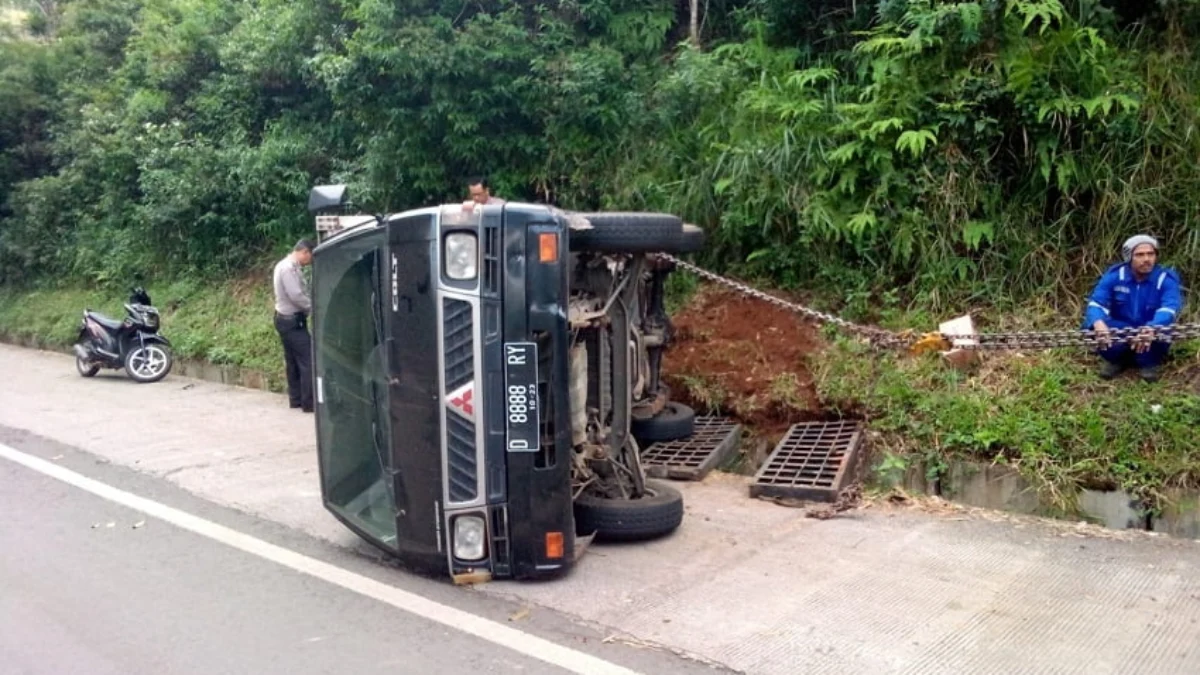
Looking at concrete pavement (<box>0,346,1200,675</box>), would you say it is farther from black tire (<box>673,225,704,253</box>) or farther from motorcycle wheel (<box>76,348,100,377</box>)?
motorcycle wheel (<box>76,348,100,377</box>)

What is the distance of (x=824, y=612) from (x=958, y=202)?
433 centimetres

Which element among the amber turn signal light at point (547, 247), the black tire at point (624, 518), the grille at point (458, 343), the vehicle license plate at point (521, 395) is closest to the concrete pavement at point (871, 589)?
the black tire at point (624, 518)

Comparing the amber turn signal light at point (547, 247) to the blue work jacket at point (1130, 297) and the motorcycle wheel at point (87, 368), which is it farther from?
the motorcycle wheel at point (87, 368)

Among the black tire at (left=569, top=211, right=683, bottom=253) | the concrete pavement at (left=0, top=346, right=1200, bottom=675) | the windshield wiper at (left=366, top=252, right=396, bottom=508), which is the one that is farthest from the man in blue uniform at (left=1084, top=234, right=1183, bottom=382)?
the windshield wiper at (left=366, top=252, right=396, bottom=508)

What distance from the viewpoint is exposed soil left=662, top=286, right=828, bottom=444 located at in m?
7.38

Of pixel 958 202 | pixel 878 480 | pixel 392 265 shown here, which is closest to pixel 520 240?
pixel 392 265

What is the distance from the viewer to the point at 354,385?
207 inches

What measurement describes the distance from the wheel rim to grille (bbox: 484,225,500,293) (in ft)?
28.9

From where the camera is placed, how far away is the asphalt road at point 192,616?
4.16 m

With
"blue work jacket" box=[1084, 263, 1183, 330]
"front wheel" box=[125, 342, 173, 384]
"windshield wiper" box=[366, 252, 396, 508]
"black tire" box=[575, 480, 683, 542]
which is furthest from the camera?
"front wheel" box=[125, 342, 173, 384]

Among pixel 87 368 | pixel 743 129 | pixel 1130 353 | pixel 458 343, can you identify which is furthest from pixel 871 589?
pixel 87 368

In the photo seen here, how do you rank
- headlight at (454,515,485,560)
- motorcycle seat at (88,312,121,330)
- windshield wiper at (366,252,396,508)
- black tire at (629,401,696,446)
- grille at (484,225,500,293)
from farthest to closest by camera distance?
motorcycle seat at (88,312,121,330) → black tire at (629,401,696,446) → windshield wiper at (366,252,396,508) → headlight at (454,515,485,560) → grille at (484,225,500,293)

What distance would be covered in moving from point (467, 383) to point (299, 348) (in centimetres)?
544

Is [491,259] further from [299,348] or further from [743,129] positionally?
[299,348]
